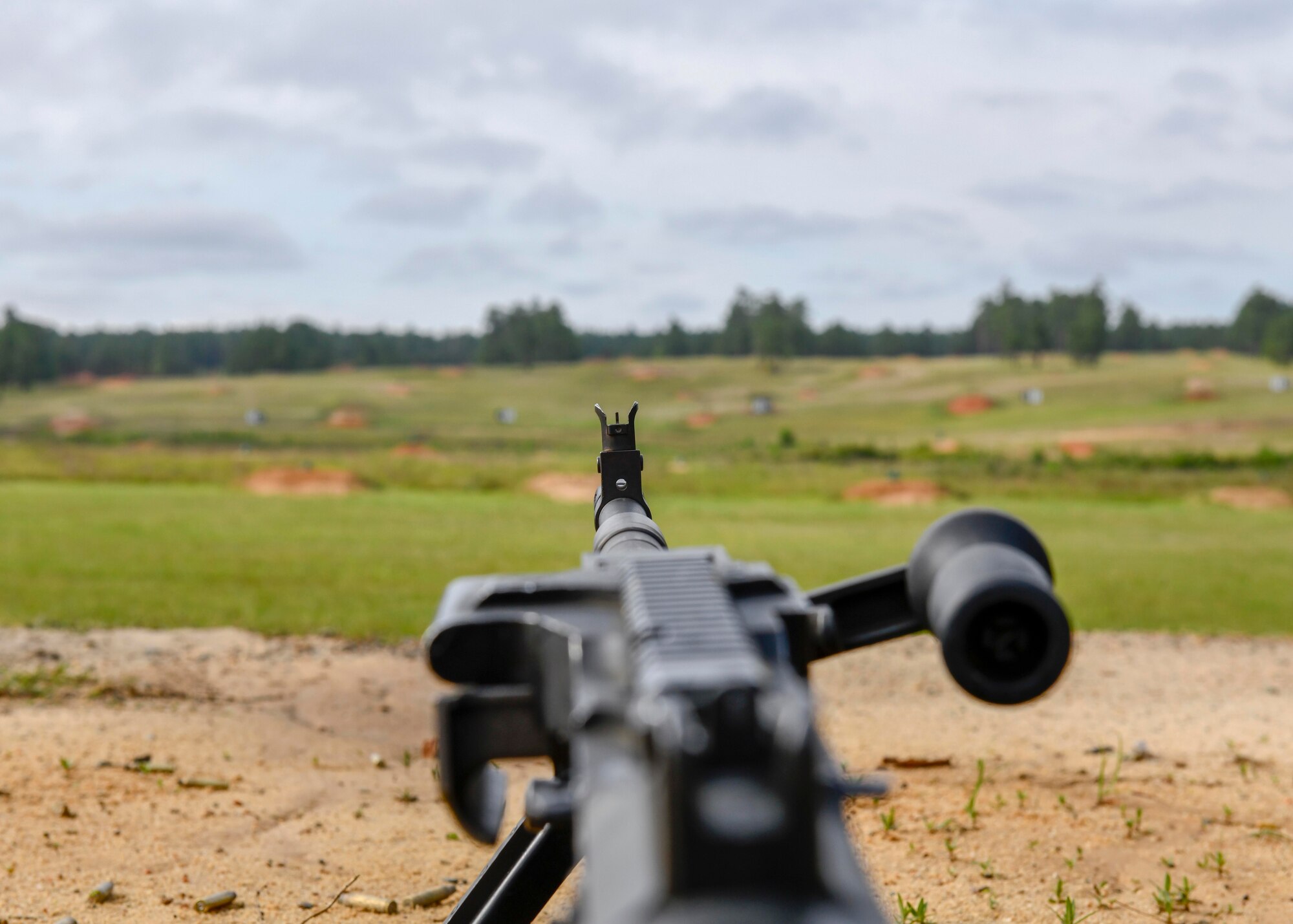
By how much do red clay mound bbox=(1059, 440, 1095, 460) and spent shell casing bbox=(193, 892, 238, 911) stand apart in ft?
113

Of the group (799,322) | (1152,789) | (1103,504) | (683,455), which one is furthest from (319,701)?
(799,322)

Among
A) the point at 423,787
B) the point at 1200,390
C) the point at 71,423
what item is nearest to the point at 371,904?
the point at 423,787

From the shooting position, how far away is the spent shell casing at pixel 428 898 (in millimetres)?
4898

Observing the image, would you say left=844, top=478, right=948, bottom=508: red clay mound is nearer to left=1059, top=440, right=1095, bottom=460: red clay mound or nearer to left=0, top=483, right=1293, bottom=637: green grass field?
left=0, top=483, right=1293, bottom=637: green grass field

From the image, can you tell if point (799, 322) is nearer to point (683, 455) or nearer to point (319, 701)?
point (683, 455)

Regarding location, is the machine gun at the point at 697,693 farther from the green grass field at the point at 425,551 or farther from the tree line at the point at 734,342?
the tree line at the point at 734,342

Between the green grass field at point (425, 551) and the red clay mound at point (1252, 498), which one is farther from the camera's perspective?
the red clay mound at point (1252, 498)

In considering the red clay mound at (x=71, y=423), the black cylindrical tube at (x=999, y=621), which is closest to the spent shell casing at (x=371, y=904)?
the black cylindrical tube at (x=999, y=621)

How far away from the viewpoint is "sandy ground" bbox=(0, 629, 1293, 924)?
5027 mm

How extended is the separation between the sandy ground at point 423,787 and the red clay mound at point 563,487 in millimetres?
14077

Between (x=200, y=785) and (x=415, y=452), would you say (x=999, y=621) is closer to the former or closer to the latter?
(x=200, y=785)

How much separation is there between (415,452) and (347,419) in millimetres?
16415

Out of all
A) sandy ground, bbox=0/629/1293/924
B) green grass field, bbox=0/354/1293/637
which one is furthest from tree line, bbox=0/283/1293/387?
sandy ground, bbox=0/629/1293/924

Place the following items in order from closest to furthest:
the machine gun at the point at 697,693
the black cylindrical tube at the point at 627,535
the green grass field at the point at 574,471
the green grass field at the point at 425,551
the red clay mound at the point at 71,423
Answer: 1. the machine gun at the point at 697,693
2. the black cylindrical tube at the point at 627,535
3. the green grass field at the point at 425,551
4. the green grass field at the point at 574,471
5. the red clay mound at the point at 71,423
